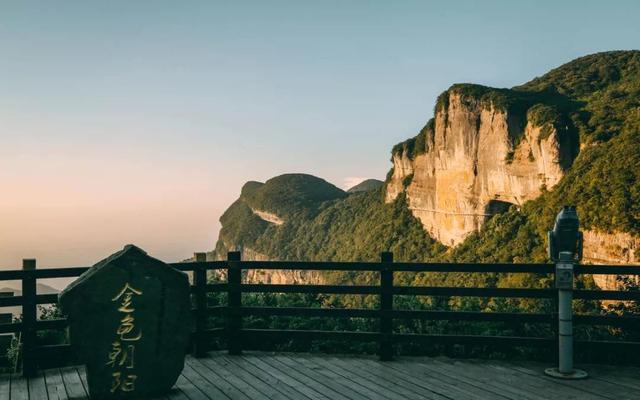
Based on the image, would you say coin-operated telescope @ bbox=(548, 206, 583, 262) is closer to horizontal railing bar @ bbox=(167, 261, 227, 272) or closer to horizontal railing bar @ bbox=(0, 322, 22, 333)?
horizontal railing bar @ bbox=(167, 261, 227, 272)

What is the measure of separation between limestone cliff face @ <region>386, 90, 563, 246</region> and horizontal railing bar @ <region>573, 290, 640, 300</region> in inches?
3081

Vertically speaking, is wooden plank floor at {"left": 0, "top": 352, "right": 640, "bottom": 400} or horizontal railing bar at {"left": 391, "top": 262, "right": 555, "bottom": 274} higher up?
horizontal railing bar at {"left": 391, "top": 262, "right": 555, "bottom": 274}

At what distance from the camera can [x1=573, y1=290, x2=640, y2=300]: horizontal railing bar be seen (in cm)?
649

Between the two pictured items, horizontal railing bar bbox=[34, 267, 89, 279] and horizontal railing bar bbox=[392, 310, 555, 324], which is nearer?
horizontal railing bar bbox=[34, 267, 89, 279]

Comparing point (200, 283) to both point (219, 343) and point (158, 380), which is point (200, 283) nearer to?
point (219, 343)

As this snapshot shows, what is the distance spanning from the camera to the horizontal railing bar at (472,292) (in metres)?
6.70

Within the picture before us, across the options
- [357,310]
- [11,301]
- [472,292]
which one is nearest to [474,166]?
[472,292]

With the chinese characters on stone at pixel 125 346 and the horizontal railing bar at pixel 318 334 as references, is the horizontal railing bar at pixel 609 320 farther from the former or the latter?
the chinese characters on stone at pixel 125 346

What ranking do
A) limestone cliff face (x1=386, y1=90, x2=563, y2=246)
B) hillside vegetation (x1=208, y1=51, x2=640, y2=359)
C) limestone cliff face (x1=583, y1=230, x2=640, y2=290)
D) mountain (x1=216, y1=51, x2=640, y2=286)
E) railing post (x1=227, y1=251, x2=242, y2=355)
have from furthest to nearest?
limestone cliff face (x1=386, y1=90, x2=563, y2=246)
mountain (x1=216, y1=51, x2=640, y2=286)
limestone cliff face (x1=583, y1=230, x2=640, y2=290)
hillside vegetation (x1=208, y1=51, x2=640, y2=359)
railing post (x1=227, y1=251, x2=242, y2=355)

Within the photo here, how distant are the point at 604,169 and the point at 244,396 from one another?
70699 mm

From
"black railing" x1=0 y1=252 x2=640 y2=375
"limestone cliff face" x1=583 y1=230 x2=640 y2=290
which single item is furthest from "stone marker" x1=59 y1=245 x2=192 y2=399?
"limestone cliff face" x1=583 y1=230 x2=640 y2=290

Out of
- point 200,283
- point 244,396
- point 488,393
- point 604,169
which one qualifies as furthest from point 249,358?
point 604,169

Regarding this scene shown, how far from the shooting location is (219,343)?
311 inches

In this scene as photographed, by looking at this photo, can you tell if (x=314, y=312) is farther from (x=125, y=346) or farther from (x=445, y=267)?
(x=125, y=346)
